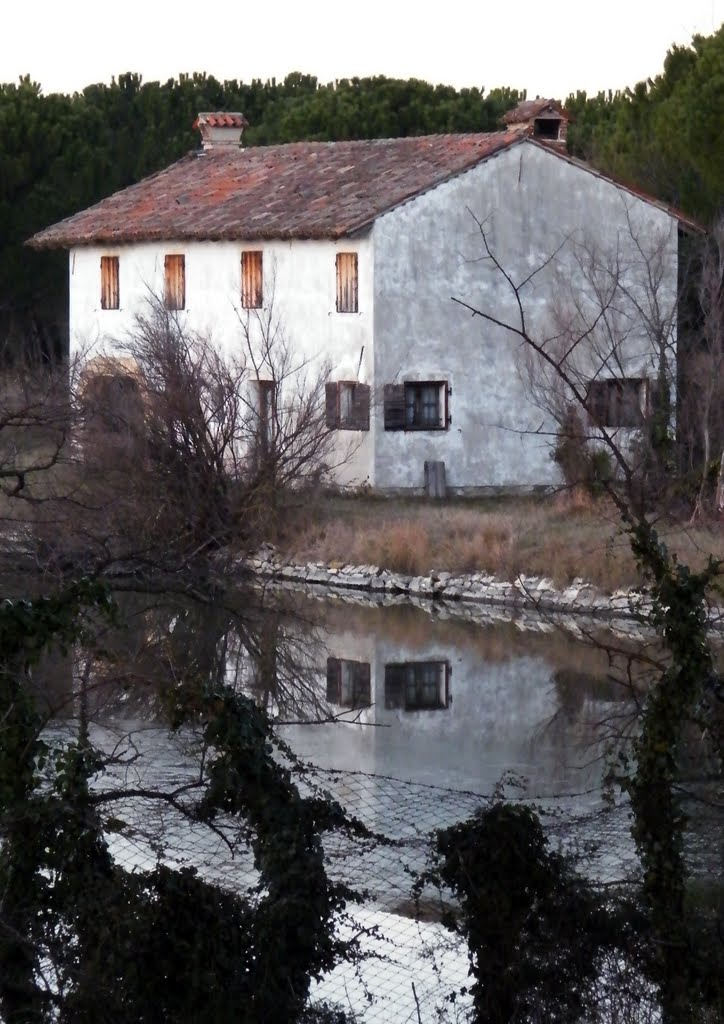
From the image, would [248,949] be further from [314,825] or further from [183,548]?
[183,548]

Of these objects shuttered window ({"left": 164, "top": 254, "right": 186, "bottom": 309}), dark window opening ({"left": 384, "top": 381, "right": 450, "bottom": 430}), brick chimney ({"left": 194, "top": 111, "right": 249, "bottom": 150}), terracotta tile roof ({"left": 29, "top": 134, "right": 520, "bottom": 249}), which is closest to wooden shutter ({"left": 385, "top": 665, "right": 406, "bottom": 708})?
dark window opening ({"left": 384, "top": 381, "right": 450, "bottom": 430})

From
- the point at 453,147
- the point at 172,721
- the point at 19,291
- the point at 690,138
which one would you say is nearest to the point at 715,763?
the point at 172,721

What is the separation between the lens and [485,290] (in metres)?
26.7

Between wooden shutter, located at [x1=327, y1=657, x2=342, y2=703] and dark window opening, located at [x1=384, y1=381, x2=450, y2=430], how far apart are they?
31.5 ft

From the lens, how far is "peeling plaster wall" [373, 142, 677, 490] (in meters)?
26.0

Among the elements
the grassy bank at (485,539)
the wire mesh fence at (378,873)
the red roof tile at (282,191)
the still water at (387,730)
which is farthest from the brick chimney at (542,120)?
the wire mesh fence at (378,873)

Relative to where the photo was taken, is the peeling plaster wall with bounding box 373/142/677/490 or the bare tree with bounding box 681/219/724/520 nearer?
the bare tree with bounding box 681/219/724/520

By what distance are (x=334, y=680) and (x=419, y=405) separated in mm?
11200

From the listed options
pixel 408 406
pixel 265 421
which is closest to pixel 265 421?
pixel 265 421

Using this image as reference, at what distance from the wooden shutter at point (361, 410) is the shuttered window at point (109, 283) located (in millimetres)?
6293

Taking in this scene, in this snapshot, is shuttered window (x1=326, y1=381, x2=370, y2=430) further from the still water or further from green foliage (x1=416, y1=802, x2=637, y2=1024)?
green foliage (x1=416, y1=802, x2=637, y2=1024)

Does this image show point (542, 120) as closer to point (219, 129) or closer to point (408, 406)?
point (408, 406)

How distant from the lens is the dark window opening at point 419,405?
26062 millimetres

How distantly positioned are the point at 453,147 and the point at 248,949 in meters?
22.7
